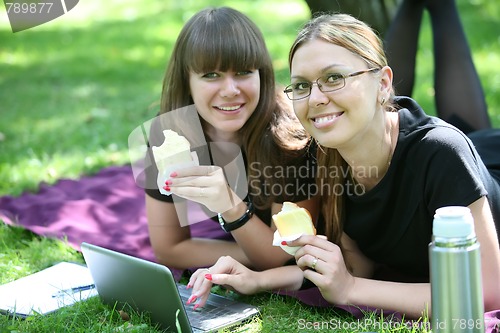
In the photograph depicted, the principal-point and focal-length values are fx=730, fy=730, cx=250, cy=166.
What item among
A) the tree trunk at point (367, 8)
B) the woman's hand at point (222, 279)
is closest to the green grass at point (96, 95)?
the woman's hand at point (222, 279)

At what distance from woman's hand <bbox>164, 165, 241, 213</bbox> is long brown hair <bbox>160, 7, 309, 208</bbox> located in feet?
1.19

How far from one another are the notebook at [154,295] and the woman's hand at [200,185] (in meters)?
0.45

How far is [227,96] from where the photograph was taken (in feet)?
11.4

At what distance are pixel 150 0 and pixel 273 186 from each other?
994cm

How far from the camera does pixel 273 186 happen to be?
11.7 ft

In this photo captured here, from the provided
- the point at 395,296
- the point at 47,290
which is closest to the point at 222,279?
the point at 395,296

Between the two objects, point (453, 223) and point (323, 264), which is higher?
point (453, 223)

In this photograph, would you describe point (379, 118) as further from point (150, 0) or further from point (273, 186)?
point (150, 0)

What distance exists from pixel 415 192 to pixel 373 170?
0.23 meters

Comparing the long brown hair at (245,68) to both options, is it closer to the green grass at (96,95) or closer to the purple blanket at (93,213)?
the green grass at (96,95)

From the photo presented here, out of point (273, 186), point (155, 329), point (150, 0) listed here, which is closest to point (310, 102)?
point (273, 186)

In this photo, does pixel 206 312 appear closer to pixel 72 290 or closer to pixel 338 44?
→ pixel 72 290

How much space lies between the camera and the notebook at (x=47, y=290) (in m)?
3.21

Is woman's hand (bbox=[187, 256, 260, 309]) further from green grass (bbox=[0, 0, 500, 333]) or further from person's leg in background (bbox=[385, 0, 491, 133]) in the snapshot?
person's leg in background (bbox=[385, 0, 491, 133])
